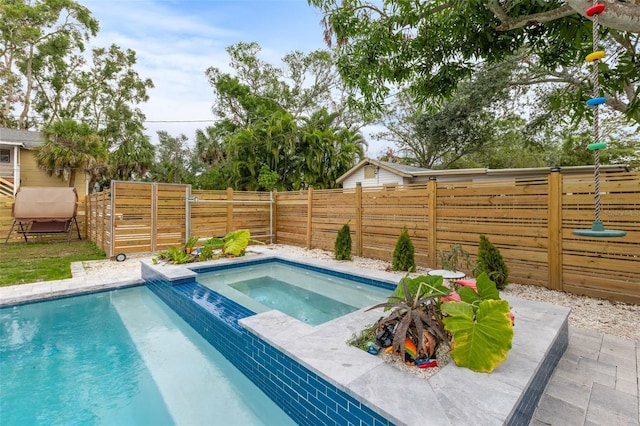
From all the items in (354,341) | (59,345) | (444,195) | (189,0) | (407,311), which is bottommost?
(59,345)

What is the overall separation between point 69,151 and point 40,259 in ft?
22.6

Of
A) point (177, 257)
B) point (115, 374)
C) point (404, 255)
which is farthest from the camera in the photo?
point (177, 257)

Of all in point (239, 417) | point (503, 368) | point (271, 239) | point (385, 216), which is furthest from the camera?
point (271, 239)

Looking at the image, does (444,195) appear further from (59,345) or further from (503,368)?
(59,345)

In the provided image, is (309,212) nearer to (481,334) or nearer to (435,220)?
(435,220)

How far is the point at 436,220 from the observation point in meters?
5.81

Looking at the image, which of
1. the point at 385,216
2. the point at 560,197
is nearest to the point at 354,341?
the point at 560,197

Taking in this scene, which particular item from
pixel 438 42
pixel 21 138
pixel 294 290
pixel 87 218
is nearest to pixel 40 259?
pixel 87 218

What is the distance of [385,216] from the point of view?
676 cm

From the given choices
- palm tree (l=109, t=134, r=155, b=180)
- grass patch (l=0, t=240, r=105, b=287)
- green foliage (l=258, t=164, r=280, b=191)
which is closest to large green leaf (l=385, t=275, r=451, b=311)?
grass patch (l=0, t=240, r=105, b=287)

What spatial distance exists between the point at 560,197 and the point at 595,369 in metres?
2.75

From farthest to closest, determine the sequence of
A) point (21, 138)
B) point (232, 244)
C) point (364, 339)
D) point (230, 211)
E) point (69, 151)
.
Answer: point (21, 138)
point (69, 151)
point (230, 211)
point (232, 244)
point (364, 339)

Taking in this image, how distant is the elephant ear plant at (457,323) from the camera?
195 centimetres

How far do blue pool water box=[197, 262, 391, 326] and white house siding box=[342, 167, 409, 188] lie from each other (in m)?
7.16
